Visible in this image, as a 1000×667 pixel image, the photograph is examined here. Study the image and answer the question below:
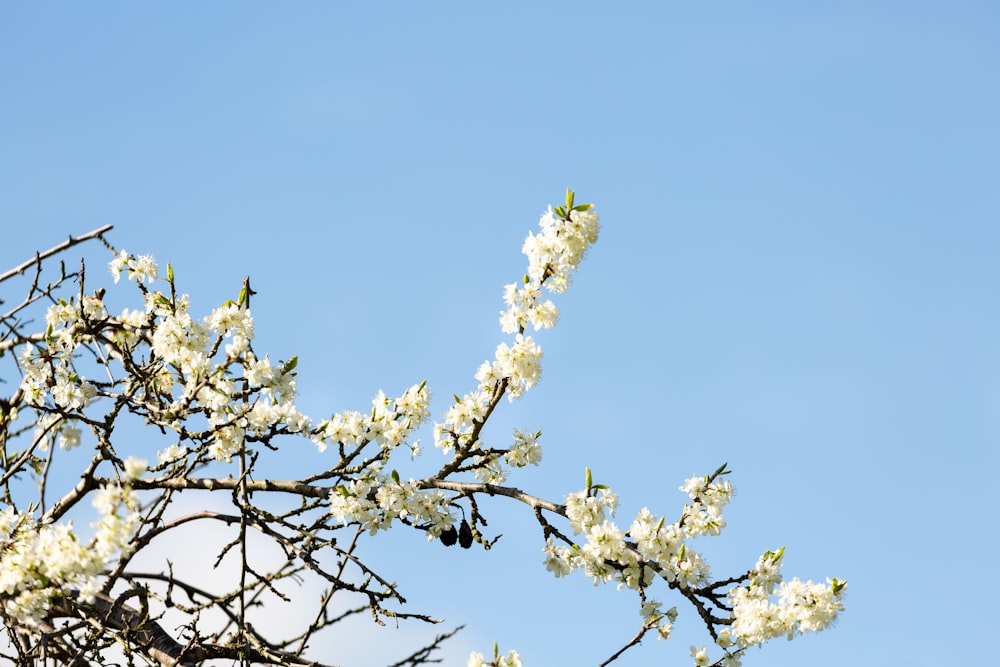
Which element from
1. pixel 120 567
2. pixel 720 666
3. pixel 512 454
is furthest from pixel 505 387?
pixel 120 567

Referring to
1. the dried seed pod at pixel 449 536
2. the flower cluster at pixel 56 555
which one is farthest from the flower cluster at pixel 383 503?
the flower cluster at pixel 56 555

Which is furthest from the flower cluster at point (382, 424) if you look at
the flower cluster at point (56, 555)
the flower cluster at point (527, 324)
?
the flower cluster at point (56, 555)

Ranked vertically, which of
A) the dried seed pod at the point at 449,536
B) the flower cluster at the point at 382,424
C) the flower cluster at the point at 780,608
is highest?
the flower cluster at the point at 382,424

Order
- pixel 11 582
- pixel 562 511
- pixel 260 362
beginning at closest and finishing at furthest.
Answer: pixel 11 582
pixel 562 511
pixel 260 362

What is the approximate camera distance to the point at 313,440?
5496 mm

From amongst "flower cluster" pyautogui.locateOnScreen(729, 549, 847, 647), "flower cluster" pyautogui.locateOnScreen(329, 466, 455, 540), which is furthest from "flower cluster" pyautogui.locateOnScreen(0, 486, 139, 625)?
"flower cluster" pyautogui.locateOnScreen(729, 549, 847, 647)

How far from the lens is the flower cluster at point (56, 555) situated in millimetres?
3977

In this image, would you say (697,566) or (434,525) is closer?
(697,566)

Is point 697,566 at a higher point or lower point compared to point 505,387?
lower

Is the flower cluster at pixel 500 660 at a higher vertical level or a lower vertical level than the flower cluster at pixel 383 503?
lower

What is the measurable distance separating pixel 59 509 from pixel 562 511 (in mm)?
2843

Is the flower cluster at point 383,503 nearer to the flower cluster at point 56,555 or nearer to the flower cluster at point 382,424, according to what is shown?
the flower cluster at point 382,424

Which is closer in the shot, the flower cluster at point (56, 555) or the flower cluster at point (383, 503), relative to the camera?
the flower cluster at point (56, 555)

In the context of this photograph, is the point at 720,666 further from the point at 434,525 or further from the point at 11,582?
the point at 11,582
